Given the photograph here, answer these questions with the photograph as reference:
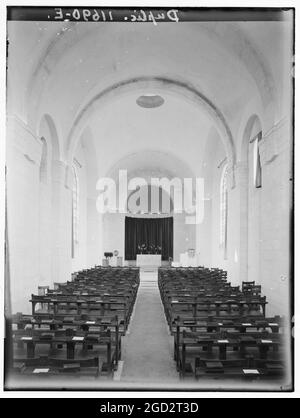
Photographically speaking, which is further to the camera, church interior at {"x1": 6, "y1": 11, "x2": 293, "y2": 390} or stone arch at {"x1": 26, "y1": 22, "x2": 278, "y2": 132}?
stone arch at {"x1": 26, "y1": 22, "x2": 278, "y2": 132}

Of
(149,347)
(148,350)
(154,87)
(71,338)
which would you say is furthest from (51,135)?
(71,338)

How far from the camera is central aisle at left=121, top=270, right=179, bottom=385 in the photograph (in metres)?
6.65

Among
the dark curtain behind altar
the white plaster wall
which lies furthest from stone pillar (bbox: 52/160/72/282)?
the dark curtain behind altar

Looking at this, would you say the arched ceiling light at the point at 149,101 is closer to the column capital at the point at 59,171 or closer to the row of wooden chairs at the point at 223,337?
the column capital at the point at 59,171

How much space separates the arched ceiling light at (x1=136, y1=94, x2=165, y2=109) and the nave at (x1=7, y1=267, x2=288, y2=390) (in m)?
11.2

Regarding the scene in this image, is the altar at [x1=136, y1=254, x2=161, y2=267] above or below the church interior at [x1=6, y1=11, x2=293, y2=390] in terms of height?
below

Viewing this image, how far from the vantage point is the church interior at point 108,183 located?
19.9 ft

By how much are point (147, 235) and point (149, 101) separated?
16.0m

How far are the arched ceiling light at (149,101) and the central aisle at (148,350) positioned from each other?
422 inches

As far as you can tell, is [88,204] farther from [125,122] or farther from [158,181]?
[158,181]

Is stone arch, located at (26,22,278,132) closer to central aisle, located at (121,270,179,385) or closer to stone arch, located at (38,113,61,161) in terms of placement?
stone arch, located at (38,113,61,161)

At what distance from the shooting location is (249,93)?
44.5 feet

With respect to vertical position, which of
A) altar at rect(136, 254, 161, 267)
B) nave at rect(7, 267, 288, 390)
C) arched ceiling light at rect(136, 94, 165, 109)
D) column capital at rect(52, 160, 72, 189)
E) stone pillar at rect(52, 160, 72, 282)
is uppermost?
arched ceiling light at rect(136, 94, 165, 109)

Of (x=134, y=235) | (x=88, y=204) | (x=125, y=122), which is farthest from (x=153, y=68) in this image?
(x=134, y=235)
